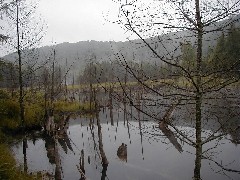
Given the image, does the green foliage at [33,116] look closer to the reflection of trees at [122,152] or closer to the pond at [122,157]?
the pond at [122,157]

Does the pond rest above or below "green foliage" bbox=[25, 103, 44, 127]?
below

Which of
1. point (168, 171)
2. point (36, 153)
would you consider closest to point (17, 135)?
point (36, 153)

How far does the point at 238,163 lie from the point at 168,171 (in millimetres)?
4247

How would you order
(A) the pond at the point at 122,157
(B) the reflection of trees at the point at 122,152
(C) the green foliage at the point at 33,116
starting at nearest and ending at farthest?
(A) the pond at the point at 122,157 → (B) the reflection of trees at the point at 122,152 → (C) the green foliage at the point at 33,116

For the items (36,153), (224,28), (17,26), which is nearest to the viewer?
(224,28)

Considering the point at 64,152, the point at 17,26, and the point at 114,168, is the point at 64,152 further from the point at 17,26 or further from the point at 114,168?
the point at 17,26

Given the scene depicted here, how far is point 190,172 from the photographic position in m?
16.4

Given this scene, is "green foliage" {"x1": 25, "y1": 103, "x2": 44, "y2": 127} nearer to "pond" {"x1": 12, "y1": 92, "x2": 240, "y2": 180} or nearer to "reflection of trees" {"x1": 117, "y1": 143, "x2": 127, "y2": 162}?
"pond" {"x1": 12, "y1": 92, "x2": 240, "y2": 180}

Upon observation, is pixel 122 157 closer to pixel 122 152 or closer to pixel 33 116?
pixel 122 152

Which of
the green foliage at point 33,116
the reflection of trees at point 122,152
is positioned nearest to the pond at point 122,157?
the reflection of trees at point 122,152

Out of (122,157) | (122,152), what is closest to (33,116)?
(122,152)

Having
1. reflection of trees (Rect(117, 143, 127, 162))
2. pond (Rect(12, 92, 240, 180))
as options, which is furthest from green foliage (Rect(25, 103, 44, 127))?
reflection of trees (Rect(117, 143, 127, 162))

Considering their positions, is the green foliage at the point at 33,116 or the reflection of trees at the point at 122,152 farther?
the green foliage at the point at 33,116

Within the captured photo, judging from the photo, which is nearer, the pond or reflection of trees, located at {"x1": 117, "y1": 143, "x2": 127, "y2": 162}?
the pond
